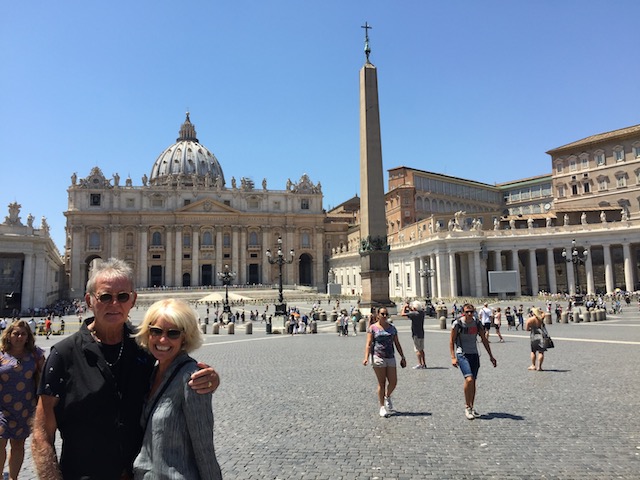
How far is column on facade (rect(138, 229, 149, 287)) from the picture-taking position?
6806 centimetres

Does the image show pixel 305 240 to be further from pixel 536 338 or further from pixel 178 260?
pixel 536 338

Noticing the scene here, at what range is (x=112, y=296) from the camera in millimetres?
2439

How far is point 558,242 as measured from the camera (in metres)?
40.3

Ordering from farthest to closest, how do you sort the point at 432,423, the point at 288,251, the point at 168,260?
the point at 288,251 → the point at 168,260 → the point at 432,423

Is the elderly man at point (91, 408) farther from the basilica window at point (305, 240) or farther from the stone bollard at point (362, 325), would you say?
the basilica window at point (305, 240)

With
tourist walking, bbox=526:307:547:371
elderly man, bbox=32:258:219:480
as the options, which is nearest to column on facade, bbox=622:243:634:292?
tourist walking, bbox=526:307:547:371

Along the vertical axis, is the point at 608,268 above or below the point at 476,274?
above

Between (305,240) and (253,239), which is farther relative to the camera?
(305,240)

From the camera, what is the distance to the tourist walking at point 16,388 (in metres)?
3.88

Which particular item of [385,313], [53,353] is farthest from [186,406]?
[385,313]

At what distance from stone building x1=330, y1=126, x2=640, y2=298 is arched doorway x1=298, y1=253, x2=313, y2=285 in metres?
13.7

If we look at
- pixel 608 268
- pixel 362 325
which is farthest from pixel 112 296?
pixel 608 268

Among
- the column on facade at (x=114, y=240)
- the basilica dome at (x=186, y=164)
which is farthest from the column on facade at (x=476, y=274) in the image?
the basilica dome at (x=186, y=164)

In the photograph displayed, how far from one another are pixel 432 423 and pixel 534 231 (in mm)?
39347
